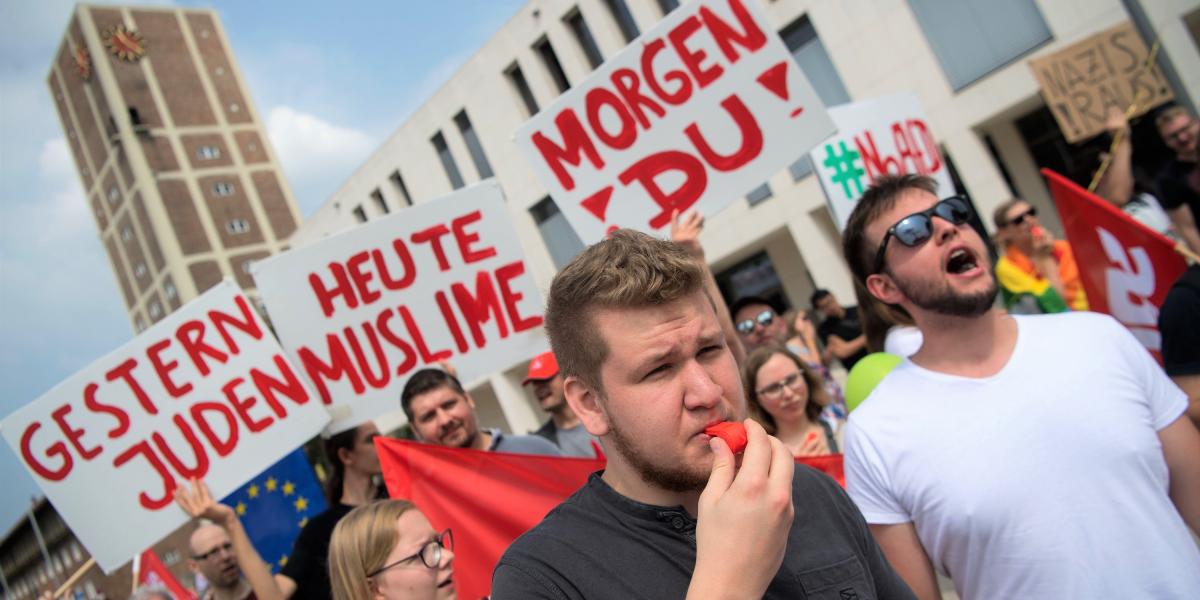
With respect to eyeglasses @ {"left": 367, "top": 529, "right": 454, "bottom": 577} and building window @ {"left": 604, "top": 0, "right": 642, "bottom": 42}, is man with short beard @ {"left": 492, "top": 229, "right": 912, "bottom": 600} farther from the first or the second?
building window @ {"left": 604, "top": 0, "right": 642, "bottom": 42}

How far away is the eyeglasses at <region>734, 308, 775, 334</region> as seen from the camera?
528 cm

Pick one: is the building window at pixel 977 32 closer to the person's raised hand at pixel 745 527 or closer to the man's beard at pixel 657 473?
the man's beard at pixel 657 473

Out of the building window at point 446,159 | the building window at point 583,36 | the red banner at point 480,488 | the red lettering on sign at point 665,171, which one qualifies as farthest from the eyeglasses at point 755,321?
the building window at point 446,159

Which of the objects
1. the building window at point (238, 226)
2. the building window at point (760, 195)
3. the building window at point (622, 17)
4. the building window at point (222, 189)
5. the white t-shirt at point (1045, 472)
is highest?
the building window at point (222, 189)

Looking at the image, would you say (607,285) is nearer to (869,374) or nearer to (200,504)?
(869,374)

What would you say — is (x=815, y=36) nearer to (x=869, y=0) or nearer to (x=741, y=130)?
(x=869, y=0)

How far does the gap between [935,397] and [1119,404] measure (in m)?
0.40

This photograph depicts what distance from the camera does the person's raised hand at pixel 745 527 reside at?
1124 mm

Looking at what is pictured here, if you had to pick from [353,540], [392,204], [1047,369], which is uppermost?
[392,204]

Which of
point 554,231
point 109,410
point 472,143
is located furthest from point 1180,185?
point 472,143

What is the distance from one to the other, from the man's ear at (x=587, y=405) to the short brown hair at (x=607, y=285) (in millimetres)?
15

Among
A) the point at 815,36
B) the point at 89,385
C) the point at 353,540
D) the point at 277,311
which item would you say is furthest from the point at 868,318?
the point at 815,36

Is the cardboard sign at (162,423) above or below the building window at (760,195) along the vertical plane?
below

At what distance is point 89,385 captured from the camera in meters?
4.46
